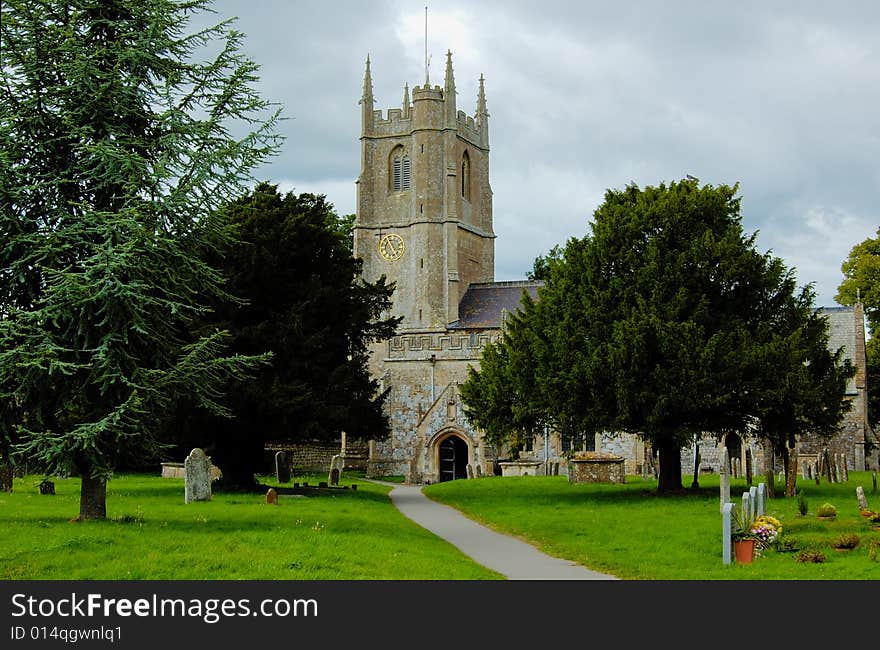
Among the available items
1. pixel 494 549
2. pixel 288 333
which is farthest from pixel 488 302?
pixel 494 549

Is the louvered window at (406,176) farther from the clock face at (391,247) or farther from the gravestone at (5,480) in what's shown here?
the gravestone at (5,480)

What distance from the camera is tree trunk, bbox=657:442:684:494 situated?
25.5m

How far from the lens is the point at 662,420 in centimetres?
2380

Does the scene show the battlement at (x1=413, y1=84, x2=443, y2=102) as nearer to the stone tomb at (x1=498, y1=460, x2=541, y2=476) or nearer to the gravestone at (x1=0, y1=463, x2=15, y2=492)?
the stone tomb at (x1=498, y1=460, x2=541, y2=476)

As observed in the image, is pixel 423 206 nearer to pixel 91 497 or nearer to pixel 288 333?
pixel 288 333

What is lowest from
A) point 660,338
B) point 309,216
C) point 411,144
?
point 660,338

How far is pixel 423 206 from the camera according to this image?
64.1m

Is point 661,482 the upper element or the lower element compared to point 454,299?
lower

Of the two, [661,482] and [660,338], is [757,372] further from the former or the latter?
[661,482]

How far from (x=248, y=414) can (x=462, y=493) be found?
8113 millimetres

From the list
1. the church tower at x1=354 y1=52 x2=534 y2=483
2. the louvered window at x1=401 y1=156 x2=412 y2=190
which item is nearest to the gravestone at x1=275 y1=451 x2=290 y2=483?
the church tower at x1=354 y1=52 x2=534 y2=483

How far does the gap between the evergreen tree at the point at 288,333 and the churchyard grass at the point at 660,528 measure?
14.1ft
